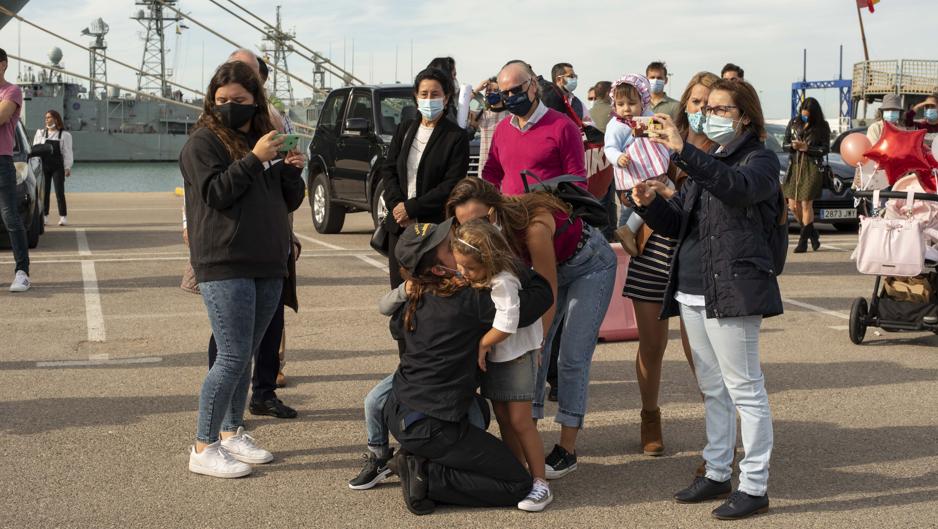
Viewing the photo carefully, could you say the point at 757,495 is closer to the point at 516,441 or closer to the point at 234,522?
the point at 516,441

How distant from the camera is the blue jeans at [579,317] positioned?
5.27 metres

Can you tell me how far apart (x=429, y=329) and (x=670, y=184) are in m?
1.20

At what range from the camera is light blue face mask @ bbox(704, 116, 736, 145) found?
455cm

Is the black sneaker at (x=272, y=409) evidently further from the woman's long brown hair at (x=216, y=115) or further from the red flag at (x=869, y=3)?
the red flag at (x=869, y=3)

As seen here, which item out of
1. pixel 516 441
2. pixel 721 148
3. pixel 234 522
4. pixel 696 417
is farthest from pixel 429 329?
pixel 696 417

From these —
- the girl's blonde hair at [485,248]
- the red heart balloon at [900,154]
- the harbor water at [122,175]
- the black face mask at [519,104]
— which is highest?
the black face mask at [519,104]

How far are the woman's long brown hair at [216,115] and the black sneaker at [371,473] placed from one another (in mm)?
1469

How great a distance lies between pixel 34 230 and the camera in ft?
47.3

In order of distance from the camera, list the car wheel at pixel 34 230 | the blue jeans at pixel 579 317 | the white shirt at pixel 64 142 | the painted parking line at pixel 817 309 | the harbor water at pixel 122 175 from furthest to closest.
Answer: the harbor water at pixel 122 175, the white shirt at pixel 64 142, the car wheel at pixel 34 230, the painted parking line at pixel 817 309, the blue jeans at pixel 579 317

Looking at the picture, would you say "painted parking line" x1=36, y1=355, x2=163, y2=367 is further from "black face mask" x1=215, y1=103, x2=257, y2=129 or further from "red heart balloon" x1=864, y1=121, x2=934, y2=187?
"red heart balloon" x1=864, y1=121, x2=934, y2=187

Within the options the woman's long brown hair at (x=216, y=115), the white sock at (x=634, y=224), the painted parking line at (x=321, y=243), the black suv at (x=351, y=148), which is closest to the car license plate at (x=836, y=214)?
the black suv at (x=351, y=148)

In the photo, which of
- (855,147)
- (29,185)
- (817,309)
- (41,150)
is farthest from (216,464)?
(41,150)

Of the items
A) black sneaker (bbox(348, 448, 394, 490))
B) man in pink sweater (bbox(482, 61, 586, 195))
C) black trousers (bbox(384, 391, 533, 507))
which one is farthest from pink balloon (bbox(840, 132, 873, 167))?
black sneaker (bbox(348, 448, 394, 490))

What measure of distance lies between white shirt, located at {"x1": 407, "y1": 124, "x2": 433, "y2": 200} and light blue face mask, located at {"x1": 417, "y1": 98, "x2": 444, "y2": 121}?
0.10m
